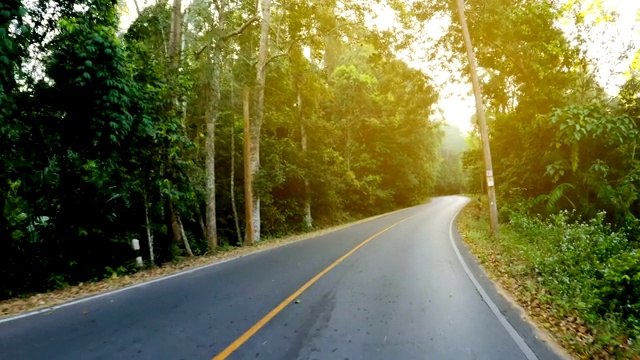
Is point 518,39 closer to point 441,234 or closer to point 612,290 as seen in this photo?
point 441,234

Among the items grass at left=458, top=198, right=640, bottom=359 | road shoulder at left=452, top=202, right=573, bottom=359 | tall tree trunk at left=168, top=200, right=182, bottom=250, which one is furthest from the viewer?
tall tree trunk at left=168, top=200, right=182, bottom=250

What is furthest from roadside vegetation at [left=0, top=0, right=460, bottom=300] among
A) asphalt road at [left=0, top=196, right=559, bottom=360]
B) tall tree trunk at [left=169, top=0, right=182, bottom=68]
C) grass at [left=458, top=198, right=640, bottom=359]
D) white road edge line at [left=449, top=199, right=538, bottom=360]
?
grass at [left=458, top=198, right=640, bottom=359]

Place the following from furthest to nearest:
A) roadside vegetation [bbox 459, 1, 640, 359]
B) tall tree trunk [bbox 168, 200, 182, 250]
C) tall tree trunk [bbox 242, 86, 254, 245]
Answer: tall tree trunk [bbox 242, 86, 254, 245] < tall tree trunk [bbox 168, 200, 182, 250] < roadside vegetation [bbox 459, 1, 640, 359]

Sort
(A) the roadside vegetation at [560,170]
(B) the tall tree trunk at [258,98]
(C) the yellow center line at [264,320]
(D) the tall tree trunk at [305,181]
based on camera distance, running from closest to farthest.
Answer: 1. (C) the yellow center line at [264,320]
2. (A) the roadside vegetation at [560,170]
3. (B) the tall tree trunk at [258,98]
4. (D) the tall tree trunk at [305,181]

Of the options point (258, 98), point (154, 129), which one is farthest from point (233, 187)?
point (154, 129)

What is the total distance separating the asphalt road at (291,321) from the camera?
14.9 ft

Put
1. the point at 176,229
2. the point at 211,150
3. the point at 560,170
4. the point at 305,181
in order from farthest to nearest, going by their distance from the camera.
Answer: the point at 305,181
the point at 560,170
the point at 211,150
the point at 176,229

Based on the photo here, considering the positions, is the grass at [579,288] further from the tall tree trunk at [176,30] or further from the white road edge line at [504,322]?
the tall tree trunk at [176,30]

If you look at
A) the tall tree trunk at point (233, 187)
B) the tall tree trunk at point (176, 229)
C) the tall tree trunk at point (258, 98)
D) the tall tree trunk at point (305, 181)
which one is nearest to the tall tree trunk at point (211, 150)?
the tall tree trunk at point (176, 229)

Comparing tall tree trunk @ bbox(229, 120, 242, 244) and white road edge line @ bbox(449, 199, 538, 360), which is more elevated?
tall tree trunk @ bbox(229, 120, 242, 244)

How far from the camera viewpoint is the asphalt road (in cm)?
454

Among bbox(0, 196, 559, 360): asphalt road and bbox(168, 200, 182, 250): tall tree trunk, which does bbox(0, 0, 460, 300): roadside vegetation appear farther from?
bbox(0, 196, 559, 360): asphalt road

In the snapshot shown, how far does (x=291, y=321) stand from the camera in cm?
557

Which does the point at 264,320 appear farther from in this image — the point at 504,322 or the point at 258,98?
the point at 258,98
